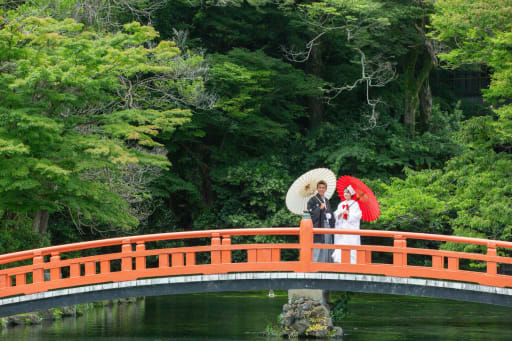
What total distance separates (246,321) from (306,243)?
7.05 metres

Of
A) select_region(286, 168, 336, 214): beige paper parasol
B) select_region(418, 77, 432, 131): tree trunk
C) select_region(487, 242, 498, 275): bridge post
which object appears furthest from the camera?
select_region(418, 77, 432, 131): tree trunk

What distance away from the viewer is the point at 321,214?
16.1m

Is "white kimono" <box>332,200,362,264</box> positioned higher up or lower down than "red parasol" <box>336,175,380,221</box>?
lower down

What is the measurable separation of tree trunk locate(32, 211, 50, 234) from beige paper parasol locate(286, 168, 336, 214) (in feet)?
31.7

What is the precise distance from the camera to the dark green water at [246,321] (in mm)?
18953

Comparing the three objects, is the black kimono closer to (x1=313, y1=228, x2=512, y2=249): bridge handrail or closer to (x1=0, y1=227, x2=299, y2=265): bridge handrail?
(x1=0, y1=227, x2=299, y2=265): bridge handrail

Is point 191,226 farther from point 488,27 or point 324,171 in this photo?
point 324,171

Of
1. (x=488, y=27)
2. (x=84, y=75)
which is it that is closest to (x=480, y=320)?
(x=488, y=27)

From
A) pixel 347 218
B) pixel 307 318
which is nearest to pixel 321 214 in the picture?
pixel 347 218

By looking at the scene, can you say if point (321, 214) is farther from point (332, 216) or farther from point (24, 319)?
point (24, 319)

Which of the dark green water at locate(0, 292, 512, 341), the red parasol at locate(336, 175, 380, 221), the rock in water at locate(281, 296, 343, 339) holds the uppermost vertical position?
the red parasol at locate(336, 175, 380, 221)

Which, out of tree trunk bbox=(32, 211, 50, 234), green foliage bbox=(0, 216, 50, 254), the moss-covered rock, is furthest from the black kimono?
tree trunk bbox=(32, 211, 50, 234)

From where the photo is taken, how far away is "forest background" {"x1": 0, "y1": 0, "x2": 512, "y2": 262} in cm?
2170

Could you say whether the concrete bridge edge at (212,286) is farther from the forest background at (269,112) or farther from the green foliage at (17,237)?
the green foliage at (17,237)
